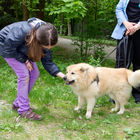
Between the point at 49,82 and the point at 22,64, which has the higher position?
the point at 22,64

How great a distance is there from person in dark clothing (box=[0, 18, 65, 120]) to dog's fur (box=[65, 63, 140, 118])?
0.35 m

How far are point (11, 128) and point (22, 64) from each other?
1046 mm

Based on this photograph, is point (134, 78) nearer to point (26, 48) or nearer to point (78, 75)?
point (78, 75)

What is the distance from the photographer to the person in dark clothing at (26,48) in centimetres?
295

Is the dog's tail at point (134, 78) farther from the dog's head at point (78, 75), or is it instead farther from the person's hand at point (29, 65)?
the person's hand at point (29, 65)

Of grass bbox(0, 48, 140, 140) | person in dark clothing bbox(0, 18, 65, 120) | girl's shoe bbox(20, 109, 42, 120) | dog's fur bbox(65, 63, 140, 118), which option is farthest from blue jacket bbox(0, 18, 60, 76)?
grass bbox(0, 48, 140, 140)

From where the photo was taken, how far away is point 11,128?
3156mm

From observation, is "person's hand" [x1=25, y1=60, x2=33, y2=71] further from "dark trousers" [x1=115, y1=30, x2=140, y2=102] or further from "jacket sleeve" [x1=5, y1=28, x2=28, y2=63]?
"dark trousers" [x1=115, y1=30, x2=140, y2=102]

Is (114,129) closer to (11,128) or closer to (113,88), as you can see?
(113,88)

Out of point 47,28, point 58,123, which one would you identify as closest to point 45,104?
point 58,123

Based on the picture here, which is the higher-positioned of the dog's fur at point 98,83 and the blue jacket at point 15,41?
the blue jacket at point 15,41

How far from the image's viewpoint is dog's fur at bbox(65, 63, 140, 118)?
359cm

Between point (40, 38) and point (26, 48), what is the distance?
0.38 meters

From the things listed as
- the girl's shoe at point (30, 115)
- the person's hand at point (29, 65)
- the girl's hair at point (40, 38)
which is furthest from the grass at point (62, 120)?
the girl's hair at point (40, 38)
